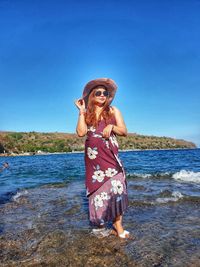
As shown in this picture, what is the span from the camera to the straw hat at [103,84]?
602cm

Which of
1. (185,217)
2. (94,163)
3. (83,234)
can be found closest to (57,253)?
(83,234)

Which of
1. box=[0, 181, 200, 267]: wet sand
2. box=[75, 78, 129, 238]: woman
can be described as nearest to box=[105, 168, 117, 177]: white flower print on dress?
A: box=[75, 78, 129, 238]: woman

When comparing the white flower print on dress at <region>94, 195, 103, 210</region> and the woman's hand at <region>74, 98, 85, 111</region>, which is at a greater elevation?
the woman's hand at <region>74, 98, 85, 111</region>

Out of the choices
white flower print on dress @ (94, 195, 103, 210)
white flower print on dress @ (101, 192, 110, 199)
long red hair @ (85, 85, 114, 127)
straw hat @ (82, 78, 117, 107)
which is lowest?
white flower print on dress @ (94, 195, 103, 210)

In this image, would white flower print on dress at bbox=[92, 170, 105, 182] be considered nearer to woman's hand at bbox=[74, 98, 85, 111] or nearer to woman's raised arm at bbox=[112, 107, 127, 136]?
woman's raised arm at bbox=[112, 107, 127, 136]

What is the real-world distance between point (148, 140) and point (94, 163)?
16902 centimetres

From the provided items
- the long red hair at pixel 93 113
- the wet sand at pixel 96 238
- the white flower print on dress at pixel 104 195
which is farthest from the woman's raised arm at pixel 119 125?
the wet sand at pixel 96 238

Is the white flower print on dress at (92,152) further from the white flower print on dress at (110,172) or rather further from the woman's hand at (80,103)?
the woman's hand at (80,103)

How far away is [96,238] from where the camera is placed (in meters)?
5.94

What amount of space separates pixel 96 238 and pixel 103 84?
9.17 feet

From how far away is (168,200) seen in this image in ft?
32.1

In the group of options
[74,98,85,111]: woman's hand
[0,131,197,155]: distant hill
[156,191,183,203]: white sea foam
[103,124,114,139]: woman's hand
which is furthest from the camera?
[0,131,197,155]: distant hill

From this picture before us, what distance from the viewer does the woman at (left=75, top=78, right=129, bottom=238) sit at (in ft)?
19.4

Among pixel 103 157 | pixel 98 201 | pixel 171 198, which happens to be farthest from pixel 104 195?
pixel 171 198
